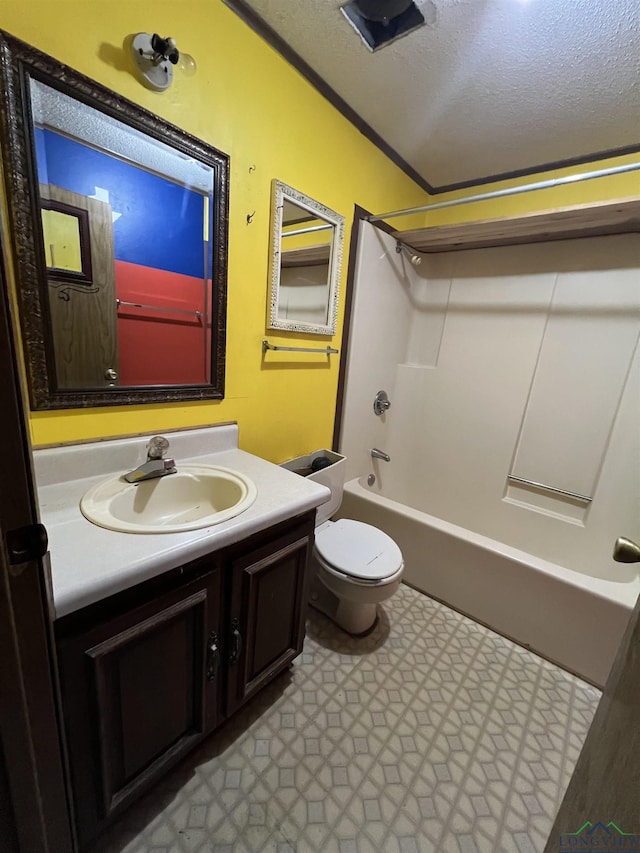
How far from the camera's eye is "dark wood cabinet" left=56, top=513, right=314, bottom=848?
2.22 feet

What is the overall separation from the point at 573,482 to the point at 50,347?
7.82 feet

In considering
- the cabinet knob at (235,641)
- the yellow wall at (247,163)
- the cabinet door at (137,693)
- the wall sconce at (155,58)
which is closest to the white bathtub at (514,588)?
the yellow wall at (247,163)

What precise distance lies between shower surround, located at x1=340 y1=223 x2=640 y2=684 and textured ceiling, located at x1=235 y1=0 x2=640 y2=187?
453mm

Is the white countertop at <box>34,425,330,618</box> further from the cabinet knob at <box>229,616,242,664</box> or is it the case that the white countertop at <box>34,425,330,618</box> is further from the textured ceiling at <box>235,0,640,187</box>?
the textured ceiling at <box>235,0,640,187</box>

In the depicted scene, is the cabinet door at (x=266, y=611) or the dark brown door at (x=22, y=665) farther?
the cabinet door at (x=266, y=611)

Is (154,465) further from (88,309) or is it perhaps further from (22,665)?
(22,665)

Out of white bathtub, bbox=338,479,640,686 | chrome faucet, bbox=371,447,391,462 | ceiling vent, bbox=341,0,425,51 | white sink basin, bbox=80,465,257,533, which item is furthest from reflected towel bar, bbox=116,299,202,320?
chrome faucet, bbox=371,447,391,462

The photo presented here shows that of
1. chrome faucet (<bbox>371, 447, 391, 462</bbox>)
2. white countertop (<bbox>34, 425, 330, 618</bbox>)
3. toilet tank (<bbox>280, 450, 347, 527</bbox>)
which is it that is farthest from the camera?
chrome faucet (<bbox>371, 447, 391, 462</bbox>)

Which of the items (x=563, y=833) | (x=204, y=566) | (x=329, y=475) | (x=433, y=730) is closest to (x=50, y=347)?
(x=204, y=566)

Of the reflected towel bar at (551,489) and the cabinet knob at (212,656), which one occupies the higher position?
the reflected towel bar at (551,489)

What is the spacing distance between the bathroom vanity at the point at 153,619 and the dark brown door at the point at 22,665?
9 centimetres

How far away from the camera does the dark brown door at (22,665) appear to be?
0.42 meters

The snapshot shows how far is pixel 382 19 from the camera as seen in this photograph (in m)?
1.07

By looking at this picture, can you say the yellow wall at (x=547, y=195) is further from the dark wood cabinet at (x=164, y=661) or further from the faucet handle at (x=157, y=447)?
the dark wood cabinet at (x=164, y=661)
